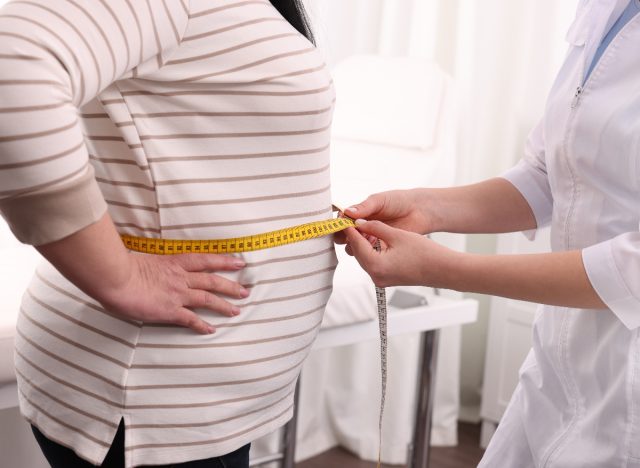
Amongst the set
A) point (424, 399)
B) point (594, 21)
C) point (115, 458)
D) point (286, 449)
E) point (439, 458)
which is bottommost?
point (439, 458)

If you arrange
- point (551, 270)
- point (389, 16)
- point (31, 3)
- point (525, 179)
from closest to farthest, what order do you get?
point (31, 3)
point (551, 270)
point (525, 179)
point (389, 16)

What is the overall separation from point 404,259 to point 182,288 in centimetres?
33

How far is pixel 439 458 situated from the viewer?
3000 millimetres

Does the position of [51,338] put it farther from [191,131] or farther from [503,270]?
[503,270]

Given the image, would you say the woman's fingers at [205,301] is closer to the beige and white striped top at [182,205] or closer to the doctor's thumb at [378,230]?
the beige and white striped top at [182,205]

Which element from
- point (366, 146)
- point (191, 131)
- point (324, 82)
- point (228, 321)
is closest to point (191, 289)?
point (228, 321)

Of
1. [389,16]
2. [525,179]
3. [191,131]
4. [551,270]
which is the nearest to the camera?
[191,131]

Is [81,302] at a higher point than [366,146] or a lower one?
higher

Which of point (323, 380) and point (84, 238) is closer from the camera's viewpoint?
point (84, 238)

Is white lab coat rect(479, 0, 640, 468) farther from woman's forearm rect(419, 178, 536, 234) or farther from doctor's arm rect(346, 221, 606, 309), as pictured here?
woman's forearm rect(419, 178, 536, 234)

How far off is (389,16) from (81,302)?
226cm

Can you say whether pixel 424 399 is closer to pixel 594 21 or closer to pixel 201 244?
pixel 594 21

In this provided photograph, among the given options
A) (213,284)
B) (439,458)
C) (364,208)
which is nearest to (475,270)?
(364,208)

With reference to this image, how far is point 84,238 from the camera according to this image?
2.85 ft
